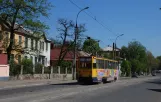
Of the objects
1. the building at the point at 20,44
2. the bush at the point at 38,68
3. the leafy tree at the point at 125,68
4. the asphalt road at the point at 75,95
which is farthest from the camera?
the leafy tree at the point at 125,68

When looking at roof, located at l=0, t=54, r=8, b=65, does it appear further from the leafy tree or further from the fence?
the leafy tree

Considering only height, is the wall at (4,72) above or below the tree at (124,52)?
below

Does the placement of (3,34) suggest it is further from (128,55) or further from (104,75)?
(128,55)

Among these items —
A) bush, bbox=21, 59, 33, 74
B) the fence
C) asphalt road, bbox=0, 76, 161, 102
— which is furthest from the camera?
bush, bbox=21, 59, 33, 74

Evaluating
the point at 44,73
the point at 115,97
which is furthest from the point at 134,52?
the point at 115,97

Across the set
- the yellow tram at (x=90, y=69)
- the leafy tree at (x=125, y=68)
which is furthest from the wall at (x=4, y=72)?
the leafy tree at (x=125, y=68)

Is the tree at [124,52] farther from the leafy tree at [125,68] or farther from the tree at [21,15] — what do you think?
the tree at [21,15]

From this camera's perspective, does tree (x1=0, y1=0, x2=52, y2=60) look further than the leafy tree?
No

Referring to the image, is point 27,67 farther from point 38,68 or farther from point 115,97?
point 115,97

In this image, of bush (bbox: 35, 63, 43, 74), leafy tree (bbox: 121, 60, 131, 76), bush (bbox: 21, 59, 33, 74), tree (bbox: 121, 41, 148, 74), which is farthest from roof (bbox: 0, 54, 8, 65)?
tree (bbox: 121, 41, 148, 74)

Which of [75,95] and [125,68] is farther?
[125,68]

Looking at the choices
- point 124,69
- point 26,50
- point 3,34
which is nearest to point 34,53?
point 26,50

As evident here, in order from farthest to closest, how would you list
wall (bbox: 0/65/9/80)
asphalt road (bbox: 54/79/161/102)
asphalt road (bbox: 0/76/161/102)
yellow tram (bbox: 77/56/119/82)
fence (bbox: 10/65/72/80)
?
fence (bbox: 10/65/72/80), wall (bbox: 0/65/9/80), yellow tram (bbox: 77/56/119/82), asphalt road (bbox: 54/79/161/102), asphalt road (bbox: 0/76/161/102)

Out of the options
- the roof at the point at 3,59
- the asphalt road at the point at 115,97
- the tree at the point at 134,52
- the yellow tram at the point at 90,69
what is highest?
the tree at the point at 134,52
